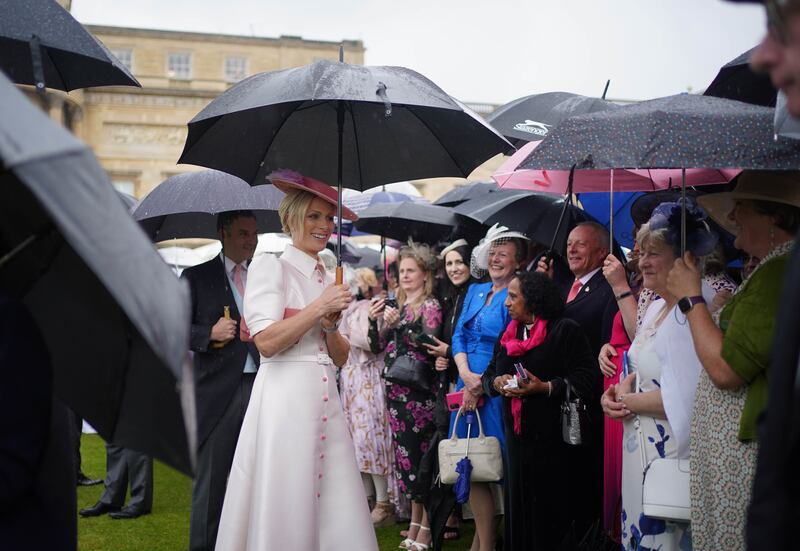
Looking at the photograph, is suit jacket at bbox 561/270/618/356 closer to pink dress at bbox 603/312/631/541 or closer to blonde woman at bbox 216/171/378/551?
pink dress at bbox 603/312/631/541

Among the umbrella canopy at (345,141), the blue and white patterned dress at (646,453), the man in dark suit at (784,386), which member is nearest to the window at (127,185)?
the umbrella canopy at (345,141)

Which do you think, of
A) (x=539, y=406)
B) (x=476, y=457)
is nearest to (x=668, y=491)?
(x=539, y=406)

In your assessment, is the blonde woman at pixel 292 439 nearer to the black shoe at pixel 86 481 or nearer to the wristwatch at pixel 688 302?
the wristwatch at pixel 688 302

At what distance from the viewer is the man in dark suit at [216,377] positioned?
5.84m

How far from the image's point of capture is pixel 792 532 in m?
1.97

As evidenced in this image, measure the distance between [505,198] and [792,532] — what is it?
19.2 ft

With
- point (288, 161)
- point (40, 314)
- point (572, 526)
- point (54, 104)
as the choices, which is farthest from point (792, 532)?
point (54, 104)

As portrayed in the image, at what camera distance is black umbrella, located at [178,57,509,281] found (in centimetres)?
545

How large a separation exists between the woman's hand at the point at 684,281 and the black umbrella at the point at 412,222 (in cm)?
437

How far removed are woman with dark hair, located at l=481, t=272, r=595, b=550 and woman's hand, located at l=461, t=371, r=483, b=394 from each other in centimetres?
39

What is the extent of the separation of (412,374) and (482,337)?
89 centimetres

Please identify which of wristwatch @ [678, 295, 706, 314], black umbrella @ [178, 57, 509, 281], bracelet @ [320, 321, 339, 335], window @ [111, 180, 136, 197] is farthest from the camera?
window @ [111, 180, 136, 197]

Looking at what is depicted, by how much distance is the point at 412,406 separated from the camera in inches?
302

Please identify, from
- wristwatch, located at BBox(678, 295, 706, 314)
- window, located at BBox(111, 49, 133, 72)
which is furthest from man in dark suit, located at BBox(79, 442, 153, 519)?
window, located at BBox(111, 49, 133, 72)
